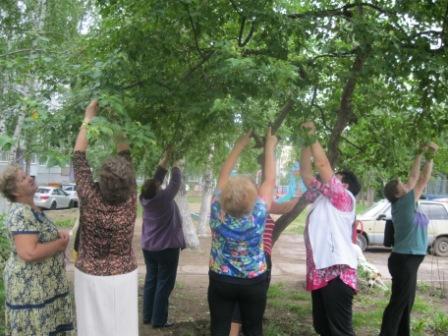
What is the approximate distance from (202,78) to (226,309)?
1.74 m

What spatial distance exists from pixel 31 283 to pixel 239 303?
1.38 meters

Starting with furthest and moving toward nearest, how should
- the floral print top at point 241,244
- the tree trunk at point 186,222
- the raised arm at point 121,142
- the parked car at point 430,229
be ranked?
the parked car at point 430,229
the tree trunk at point 186,222
the floral print top at point 241,244
the raised arm at point 121,142

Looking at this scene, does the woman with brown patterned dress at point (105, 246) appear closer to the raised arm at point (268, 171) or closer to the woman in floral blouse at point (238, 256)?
the woman in floral blouse at point (238, 256)

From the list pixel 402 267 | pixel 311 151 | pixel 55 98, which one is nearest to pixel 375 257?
pixel 402 267

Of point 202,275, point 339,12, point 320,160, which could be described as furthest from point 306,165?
point 202,275

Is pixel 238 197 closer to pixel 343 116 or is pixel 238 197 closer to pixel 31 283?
pixel 31 283

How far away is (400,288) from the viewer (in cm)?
495

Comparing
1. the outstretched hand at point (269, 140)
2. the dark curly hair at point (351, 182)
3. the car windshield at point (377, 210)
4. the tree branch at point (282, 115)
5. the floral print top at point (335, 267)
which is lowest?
the car windshield at point (377, 210)

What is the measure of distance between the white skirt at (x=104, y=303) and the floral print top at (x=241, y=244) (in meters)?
0.60

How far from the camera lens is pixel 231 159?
12.7ft

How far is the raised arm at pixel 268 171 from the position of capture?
367cm

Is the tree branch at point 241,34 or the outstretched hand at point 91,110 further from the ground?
the tree branch at point 241,34

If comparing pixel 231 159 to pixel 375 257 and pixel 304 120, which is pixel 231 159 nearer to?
pixel 304 120

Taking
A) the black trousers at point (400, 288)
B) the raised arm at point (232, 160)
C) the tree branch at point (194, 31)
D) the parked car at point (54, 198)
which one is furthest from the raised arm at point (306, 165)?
the parked car at point (54, 198)
